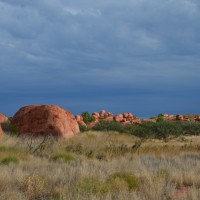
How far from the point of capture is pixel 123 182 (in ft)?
35.9

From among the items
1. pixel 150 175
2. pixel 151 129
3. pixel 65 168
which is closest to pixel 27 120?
pixel 151 129

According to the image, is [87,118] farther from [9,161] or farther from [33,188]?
[33,188]

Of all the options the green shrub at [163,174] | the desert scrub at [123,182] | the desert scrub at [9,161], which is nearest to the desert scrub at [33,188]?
the desert scrub at [123,182]

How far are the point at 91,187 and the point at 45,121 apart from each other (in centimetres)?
1859

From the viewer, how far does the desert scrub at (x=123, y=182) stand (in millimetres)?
10836

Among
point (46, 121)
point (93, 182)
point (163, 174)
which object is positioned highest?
point (46, 121)

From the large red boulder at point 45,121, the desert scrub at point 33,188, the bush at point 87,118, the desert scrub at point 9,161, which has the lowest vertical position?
the desert scrub at point 33,188

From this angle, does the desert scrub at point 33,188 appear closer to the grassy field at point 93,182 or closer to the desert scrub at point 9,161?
the grassy field at point 93,182

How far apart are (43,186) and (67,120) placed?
18.9 metres

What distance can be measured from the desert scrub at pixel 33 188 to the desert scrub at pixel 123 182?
160cm

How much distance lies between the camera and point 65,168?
1404cm

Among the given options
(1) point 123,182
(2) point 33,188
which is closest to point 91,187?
(1) point 123,182

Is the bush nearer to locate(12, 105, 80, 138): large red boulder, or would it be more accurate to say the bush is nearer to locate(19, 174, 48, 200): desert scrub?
locate(12, 105, 80, 138): large red boulder

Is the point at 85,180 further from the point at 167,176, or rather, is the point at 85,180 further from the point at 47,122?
the point at 47,122
